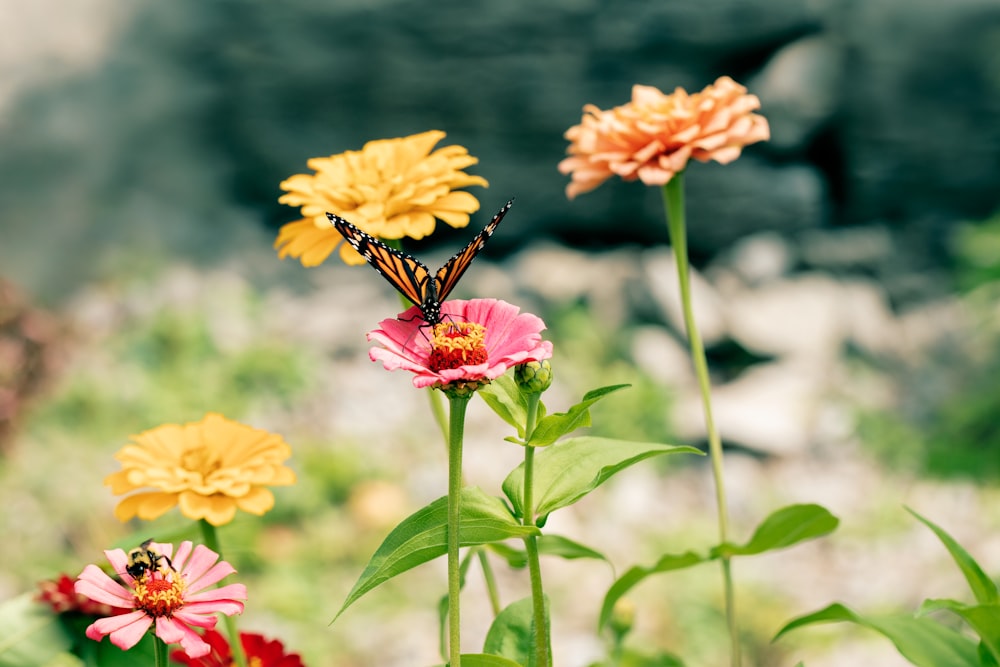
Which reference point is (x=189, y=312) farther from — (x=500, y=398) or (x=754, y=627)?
(x=500, y=398)

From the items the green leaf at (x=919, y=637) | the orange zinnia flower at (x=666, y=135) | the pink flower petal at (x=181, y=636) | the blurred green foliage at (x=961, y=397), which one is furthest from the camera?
the blurred green foliage at (x=961, y=397)

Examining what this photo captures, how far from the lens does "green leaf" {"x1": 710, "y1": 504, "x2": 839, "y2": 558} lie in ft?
1.63

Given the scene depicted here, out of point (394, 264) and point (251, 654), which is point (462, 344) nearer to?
point (394, 264)

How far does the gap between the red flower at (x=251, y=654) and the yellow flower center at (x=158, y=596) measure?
0.27ft

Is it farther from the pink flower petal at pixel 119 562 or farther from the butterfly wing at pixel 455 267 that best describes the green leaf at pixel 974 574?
the pink flower petal at pixel 119 562

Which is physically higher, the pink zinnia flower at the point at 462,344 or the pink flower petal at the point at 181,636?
the pink zinnia flower at the point at 462,344

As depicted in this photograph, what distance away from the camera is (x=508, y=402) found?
16.4 inches

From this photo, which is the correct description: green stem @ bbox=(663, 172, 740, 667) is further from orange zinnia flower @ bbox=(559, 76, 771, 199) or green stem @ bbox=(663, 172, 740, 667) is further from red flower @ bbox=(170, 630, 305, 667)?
red flower @ bbox=(170, 630, 305, 667)

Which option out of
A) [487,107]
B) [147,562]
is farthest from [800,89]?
[147,562]

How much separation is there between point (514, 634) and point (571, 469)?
0.27 feet

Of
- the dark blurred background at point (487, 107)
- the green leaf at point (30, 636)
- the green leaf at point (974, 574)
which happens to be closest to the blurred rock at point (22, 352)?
the dark blurred background at point (487, 107)

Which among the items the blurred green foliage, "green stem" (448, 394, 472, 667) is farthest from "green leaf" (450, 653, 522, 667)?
the blurred green foliage

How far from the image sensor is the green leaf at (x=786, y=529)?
0.50 metres

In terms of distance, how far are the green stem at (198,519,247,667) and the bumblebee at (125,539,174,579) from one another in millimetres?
51
